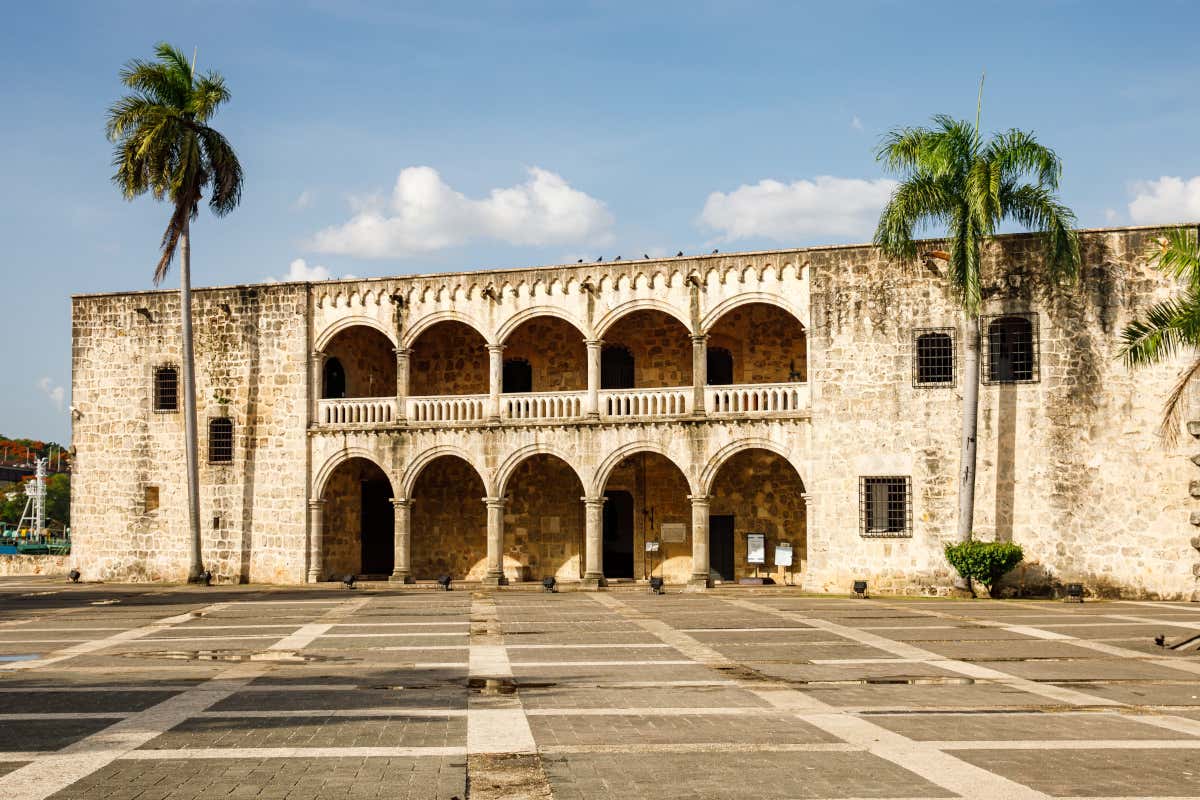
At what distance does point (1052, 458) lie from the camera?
86.2 ft

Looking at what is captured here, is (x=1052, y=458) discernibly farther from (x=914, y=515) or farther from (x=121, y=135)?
(x=121, y=135)

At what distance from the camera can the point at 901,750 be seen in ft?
32.3

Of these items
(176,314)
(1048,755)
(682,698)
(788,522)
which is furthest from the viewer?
(176,314)

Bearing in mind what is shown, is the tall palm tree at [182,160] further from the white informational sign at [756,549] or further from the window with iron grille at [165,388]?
the white informational sign at [756,549]

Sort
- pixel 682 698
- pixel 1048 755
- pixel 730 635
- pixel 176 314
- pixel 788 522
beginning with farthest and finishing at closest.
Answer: pixel 176 314 < pixel 788 522 < pixel 730 635 < pixel 682 698 < pixel 1048 755

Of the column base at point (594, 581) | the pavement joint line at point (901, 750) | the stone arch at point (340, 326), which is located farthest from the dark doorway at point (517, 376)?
the pavement joint line at point (901, 750)

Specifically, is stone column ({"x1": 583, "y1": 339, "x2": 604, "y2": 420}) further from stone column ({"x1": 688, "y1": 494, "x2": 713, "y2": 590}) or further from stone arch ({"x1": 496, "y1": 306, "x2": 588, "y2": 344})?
stone column ({"x1": 688, "y1": 494, "x2": 713, "y2": 590})

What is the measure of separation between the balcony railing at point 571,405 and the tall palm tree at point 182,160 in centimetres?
389

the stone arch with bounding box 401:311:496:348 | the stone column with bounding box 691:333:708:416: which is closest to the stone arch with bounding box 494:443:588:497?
the stone arch with bounding box 401:311:496:348

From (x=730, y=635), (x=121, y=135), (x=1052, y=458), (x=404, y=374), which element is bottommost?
(x=730, y=635)

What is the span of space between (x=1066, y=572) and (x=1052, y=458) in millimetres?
2380

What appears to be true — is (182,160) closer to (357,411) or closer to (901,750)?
(357,411)

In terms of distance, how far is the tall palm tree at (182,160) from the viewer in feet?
101

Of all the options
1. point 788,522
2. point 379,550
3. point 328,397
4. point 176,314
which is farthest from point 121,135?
point 788,522
